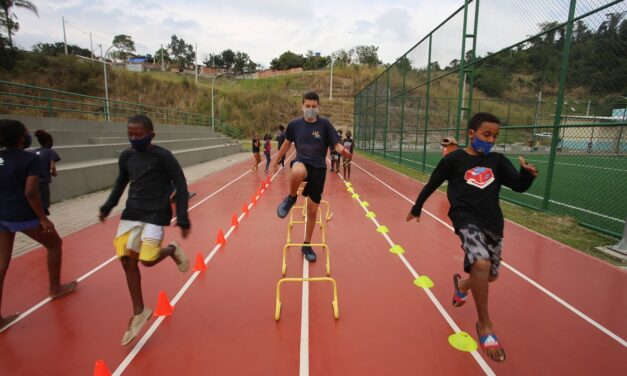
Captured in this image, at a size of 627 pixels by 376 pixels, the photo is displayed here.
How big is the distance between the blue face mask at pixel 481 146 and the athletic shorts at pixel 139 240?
9.18 feet

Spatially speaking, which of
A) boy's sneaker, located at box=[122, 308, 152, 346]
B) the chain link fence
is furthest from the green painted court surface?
boy's sneaker, located at box=[122, 308, 152, 346]

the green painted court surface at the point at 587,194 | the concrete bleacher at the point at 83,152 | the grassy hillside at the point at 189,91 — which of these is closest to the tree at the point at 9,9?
the grassy hillside at the point at 189,91

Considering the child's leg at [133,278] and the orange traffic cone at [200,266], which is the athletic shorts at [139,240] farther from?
the orange traffic cone at [200,266]

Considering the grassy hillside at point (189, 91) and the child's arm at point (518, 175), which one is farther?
the grassy hillside at point (189, 91)

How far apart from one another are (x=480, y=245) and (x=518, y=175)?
0.67 meters

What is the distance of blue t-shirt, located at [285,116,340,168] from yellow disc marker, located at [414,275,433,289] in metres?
1.87

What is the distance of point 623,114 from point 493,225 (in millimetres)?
12552

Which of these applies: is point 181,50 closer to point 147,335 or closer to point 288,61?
point 288,61

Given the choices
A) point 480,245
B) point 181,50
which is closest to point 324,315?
point 480,245

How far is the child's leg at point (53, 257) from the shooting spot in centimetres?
345

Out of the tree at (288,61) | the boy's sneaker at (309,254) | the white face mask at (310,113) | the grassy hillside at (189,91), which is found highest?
the tree at (288,61)

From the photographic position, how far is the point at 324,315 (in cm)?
344

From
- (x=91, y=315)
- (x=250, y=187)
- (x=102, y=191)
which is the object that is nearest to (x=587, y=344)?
(x=91, y=315)

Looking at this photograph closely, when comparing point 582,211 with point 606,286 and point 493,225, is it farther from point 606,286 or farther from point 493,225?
point 493,225
